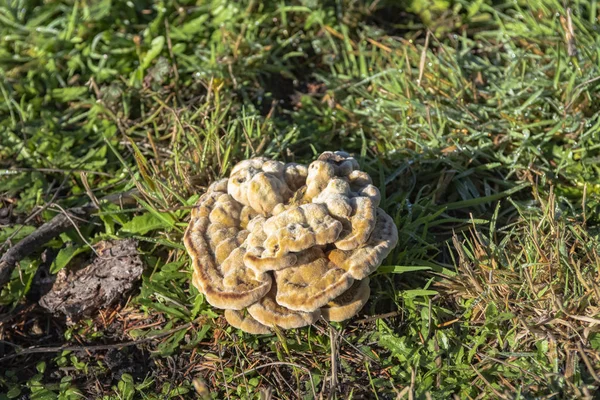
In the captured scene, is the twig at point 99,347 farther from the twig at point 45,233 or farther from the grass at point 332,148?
the twig at point 45,233

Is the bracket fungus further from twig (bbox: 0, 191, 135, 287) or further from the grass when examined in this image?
twig (bbox: 0, 191, 135, 287)

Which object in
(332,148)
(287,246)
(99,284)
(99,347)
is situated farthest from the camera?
(332,148)

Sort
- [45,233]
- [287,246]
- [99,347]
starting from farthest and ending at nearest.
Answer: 1. [45,233]
2. [99,347]
3. [287,246]

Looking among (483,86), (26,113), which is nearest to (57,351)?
(26,113)

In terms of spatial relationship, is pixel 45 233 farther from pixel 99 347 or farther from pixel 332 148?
pixel 332 148

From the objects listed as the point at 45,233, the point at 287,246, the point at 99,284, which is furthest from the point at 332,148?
the point at 45,233

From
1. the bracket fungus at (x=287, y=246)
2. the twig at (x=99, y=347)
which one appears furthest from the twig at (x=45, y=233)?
the bracket fungus at (x=287, y=246)

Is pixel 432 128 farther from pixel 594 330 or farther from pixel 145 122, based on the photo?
pixel 145 122
